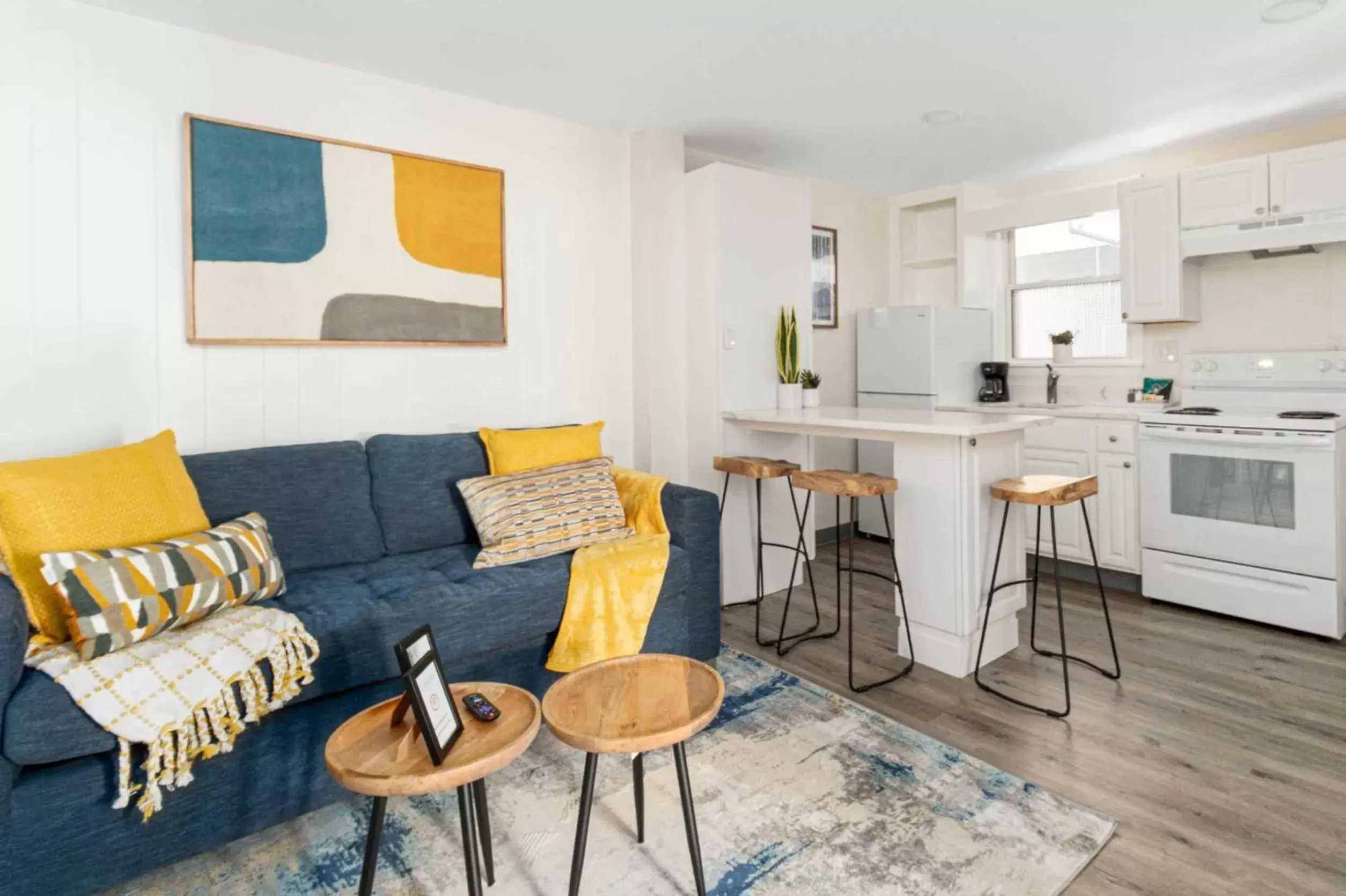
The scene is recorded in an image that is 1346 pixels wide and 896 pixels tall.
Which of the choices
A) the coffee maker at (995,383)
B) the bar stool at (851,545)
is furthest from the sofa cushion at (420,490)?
the coffee maker at (995,383)

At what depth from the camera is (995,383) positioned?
4828 millimetres

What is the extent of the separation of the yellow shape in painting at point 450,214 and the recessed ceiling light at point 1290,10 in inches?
116

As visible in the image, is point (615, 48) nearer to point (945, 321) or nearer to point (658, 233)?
point (658, 233)

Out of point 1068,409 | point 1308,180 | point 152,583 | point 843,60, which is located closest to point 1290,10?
point 1308,180

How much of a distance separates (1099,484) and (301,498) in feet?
12.5

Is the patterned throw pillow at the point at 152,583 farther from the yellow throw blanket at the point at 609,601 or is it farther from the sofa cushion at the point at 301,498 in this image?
the yellow throw blanket at the point at 609,601

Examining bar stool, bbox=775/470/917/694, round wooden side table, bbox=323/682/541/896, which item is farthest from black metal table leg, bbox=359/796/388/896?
bar stool, bbox=775/470/917/694

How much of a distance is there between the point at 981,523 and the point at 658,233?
206 centimetres

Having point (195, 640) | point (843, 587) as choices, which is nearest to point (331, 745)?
point (195, 640)

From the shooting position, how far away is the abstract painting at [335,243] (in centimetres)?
261

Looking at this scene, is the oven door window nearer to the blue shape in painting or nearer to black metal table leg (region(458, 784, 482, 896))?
black metal table leg (region(458, 784, 482, 896))

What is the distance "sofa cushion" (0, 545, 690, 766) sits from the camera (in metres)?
1.55

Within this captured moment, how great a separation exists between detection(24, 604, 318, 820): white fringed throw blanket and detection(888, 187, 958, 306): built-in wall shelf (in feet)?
14.9

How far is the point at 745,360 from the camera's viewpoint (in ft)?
12.4
